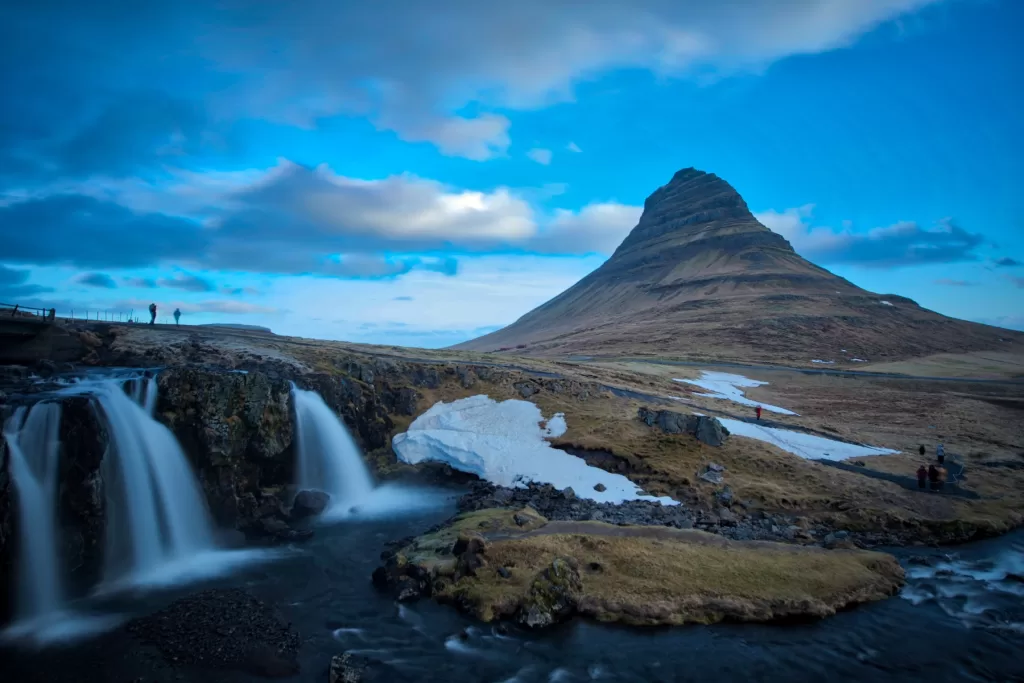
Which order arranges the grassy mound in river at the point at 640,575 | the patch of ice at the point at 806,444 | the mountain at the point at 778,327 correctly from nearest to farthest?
the grassy mound in river at the point at 640,575 → the patch of ice at the point at 806,444 → the mountain at the point at 778,327

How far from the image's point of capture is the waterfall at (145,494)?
77.5 feet

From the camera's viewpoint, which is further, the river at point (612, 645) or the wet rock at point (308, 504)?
the wet rock at point (308, 504)

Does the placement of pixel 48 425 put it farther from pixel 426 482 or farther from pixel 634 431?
pixel 634 431

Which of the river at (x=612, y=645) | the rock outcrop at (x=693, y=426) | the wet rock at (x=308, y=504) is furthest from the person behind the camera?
the rock outcrop at (x=693, y=426)

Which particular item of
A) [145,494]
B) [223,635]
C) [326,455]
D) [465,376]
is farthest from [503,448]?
[223,635]

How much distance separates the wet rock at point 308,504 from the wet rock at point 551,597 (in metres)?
16.1

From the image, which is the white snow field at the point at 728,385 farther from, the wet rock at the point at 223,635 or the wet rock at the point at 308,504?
the wet rock at the point at 223,635

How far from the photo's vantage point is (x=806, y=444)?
40562 millimetres

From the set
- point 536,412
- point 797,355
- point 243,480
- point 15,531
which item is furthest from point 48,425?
point 797,355

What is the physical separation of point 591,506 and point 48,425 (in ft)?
81.5

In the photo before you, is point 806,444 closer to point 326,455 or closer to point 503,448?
point 503,448

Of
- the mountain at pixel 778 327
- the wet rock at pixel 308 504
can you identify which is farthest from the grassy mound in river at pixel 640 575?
the mountain at pixel 778 327

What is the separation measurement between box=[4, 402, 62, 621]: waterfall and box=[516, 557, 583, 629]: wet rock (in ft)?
54.6

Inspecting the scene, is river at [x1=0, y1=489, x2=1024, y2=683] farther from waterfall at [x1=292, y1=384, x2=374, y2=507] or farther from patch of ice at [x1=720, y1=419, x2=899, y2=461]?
patch of ice at [x1=720, y1=419, x2=899, y2=461]
